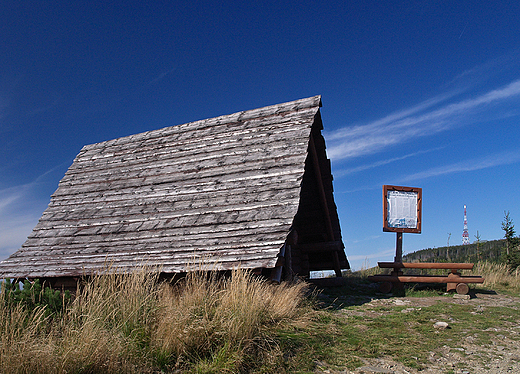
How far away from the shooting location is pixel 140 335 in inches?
160

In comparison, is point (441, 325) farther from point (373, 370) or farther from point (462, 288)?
point (462, 288)

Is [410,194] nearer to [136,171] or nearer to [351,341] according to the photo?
[351,341]

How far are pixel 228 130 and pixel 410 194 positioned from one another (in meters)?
5.42

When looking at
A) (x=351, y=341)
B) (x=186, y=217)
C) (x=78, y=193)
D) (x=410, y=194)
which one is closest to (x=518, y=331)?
(x=351, y=341)

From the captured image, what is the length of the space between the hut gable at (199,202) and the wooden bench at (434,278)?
5.73 ft

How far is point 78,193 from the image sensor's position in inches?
438

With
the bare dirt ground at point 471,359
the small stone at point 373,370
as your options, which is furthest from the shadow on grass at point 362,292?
the small stone at point 373,370

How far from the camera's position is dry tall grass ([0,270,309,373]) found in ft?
11.0

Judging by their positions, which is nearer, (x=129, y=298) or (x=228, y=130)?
(x=129, y=298)

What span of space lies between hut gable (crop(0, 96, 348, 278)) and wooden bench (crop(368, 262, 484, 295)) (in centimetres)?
175

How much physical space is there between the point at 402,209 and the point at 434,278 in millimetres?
1940

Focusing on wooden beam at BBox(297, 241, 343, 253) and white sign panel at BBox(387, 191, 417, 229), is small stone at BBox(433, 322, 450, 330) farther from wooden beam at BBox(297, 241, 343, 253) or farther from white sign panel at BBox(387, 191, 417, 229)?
wooden beam at BBox(297, 241, 343, 253)

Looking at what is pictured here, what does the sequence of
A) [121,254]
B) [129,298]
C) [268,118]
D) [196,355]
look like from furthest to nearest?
[268,118] → [121,254] → [129,298] → [196,355]

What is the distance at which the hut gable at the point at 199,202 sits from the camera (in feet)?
24.0
